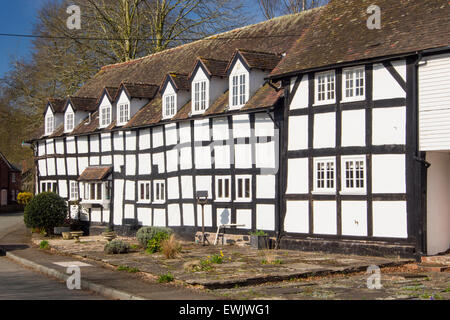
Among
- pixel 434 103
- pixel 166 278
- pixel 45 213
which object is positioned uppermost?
pixel 434 103

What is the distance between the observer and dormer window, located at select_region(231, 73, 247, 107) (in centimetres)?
2189

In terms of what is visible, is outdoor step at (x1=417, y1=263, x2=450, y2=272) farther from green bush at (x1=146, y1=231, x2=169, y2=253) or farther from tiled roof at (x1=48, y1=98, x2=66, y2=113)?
tiled roof at (x1=48, y1=98, x2=66, y2=113)

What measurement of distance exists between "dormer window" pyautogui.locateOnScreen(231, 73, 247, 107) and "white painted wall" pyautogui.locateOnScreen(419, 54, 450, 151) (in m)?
6.94

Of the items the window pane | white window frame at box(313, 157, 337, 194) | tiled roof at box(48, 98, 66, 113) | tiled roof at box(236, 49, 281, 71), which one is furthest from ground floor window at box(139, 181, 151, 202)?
tiled roof at box(48, 98, 66, 113)

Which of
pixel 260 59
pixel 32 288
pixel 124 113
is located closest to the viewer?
pixel 32 288

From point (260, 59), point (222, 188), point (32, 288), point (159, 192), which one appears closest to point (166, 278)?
point (32, 288)

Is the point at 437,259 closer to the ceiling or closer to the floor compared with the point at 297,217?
closer to the floor

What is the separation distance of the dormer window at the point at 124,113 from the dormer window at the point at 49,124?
744 cm

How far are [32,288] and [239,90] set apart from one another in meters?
11.2

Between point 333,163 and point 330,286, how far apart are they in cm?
657

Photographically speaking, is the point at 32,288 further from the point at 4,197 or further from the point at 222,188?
the point at 4,197

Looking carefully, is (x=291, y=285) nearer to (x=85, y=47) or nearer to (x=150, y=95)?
(x=150, y=95)

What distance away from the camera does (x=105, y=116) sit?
29953mm

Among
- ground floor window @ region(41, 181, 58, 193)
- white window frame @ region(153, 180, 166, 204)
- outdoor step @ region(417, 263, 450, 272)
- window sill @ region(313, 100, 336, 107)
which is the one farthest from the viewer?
ground floor window @ region(41, 181, 58, 193)
